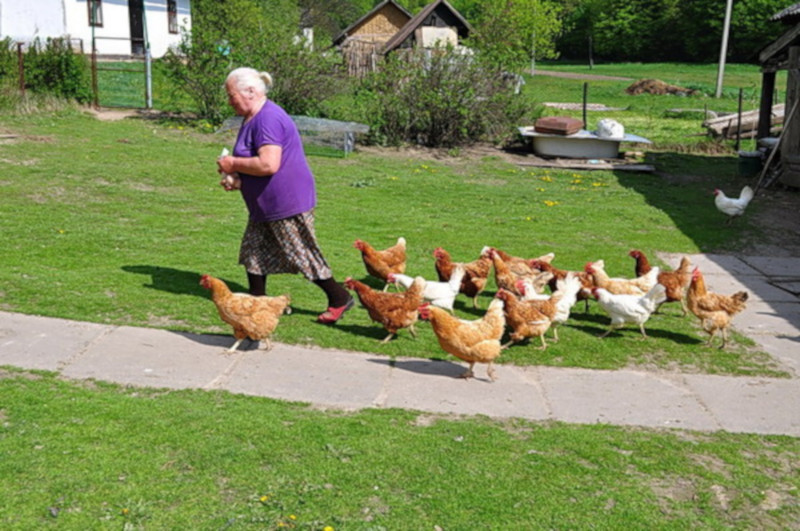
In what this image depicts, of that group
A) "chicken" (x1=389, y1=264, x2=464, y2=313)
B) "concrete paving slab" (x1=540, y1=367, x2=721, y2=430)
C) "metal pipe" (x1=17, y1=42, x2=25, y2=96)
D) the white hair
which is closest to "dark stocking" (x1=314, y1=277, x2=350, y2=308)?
"chicken" (x1=389, y1=264, x2=464, y2=313)

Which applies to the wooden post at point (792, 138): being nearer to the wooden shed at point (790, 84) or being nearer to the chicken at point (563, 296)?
the wooden shed at point (790, 84)

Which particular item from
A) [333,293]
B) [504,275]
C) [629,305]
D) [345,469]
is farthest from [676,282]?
[345,469]

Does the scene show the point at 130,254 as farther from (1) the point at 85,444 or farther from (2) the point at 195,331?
(1) the point at 85,444

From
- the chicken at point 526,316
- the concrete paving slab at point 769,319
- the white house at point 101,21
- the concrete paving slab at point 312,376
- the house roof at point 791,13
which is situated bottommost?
the concrete paving slab at point 769,319

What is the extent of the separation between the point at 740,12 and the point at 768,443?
65021mm

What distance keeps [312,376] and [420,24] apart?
4219 cm

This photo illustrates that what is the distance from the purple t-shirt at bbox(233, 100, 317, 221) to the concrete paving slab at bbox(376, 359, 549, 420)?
1622 mm

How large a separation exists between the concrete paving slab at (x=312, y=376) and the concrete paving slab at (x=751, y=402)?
2.41m

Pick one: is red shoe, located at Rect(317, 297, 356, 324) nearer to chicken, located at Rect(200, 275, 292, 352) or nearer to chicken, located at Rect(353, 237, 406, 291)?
chicken, located at Rect(200, 275, 292, 352)

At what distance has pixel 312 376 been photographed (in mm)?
6086

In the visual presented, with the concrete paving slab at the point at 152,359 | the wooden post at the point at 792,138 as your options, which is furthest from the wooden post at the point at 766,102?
the concrete paving slab at the point at 152,359

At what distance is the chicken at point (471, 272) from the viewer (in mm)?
7980

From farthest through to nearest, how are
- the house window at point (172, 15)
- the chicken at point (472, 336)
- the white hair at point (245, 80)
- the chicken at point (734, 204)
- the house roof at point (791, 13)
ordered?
the house window at point (172, 15) → the house roof at point (791, 13) → the chicken at point (734, 204) → the white hair at point (245, 80) → the chicken at point (472, 336)

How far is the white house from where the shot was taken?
119ft
